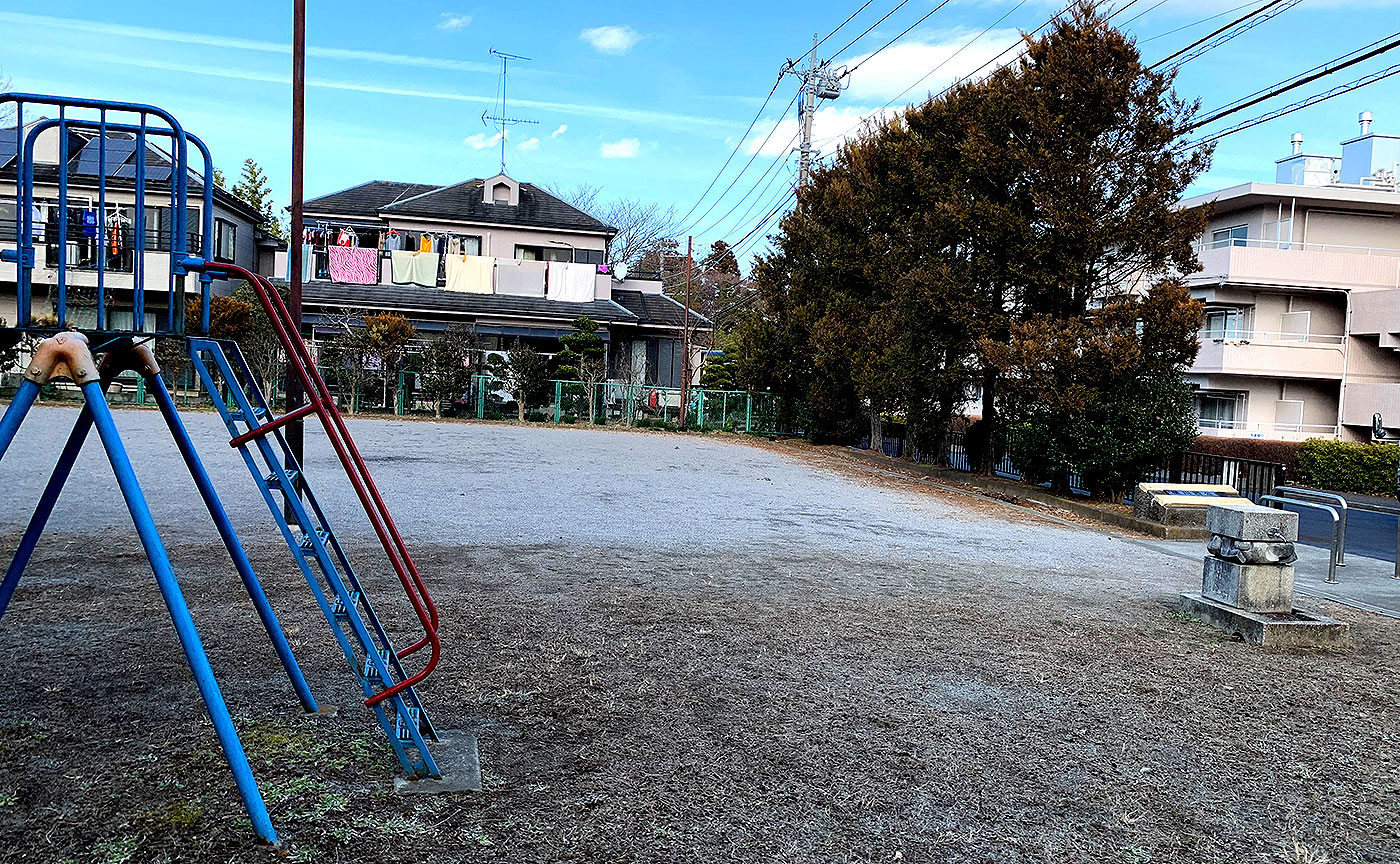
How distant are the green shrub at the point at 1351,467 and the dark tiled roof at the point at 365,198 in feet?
94.6

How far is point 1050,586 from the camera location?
808cm

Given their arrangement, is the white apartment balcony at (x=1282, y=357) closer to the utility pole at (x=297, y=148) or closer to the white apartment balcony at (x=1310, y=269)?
the white apartment balcony at (x=1310, y=269)

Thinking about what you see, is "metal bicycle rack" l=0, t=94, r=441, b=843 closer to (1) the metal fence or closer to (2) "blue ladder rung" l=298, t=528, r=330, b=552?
(2) "blue ladder rung" l=298, t=528, r=330, b=552

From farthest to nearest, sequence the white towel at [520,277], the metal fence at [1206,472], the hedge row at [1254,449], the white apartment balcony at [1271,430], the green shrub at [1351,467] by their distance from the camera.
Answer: the white towel at [520,277] < the white apartment balcony at [1271,430] < the hedge row at [1254,449] < the green shrub at [1351,467] < the metal fence at [1206,472]

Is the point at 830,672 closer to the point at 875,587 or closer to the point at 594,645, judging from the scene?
the point at 594,645

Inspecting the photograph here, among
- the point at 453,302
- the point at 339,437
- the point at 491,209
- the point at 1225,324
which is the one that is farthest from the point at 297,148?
the point at 1225,324

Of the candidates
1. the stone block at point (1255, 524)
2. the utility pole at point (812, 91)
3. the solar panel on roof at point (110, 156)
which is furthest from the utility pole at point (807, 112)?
the stone block at point (1255, 524)

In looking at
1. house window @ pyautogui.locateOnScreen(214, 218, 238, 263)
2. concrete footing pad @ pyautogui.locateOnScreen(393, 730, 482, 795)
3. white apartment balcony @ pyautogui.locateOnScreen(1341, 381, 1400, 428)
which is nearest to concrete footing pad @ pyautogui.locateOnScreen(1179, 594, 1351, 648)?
concrete footing pad @ pyautogui.locateOnScreen(393, 730, 482, 795)

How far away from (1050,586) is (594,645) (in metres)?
4.12

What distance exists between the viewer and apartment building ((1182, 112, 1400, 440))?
29.5 meters

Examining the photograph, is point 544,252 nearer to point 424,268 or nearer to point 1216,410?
point 424,268

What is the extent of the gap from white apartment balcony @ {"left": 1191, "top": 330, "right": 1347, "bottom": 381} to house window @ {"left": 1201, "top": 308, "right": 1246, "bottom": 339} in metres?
0.56

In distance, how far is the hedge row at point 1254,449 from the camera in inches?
907

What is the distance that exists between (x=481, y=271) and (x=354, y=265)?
4186 mm
